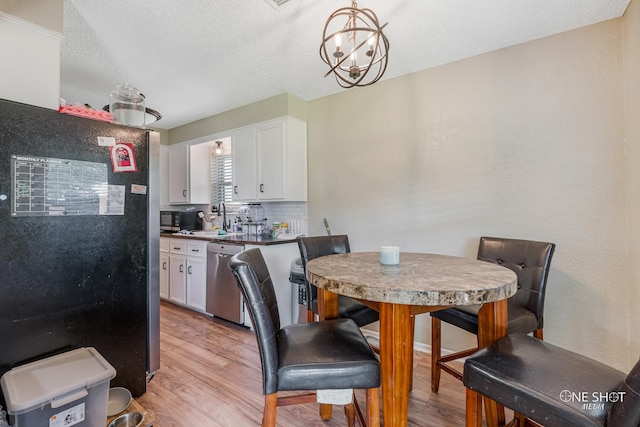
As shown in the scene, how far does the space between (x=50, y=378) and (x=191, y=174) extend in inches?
129

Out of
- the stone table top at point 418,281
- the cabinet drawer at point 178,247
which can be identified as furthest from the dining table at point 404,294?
the cabinet drawer at point 178,247

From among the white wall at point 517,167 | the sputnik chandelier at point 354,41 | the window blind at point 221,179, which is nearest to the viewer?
the sputnik chandelier at point 354,41

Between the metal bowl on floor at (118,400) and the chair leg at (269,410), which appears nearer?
the chair leg at (269,410)

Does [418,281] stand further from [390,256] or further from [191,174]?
[191,174]

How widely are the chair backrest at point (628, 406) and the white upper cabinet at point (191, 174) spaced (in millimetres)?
4307

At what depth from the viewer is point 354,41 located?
1377mm

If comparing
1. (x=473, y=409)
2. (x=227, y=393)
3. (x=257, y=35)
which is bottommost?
(x=227, y=393)

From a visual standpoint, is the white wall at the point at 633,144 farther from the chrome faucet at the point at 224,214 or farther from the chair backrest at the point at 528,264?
the chrome faucet at the point at 224,214

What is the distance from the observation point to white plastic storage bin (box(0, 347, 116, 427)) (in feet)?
3.74

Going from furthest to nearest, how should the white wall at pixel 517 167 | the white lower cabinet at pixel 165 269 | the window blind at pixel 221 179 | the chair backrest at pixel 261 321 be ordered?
the window blind at pixel 221 179 < the white lower cabinet at pixel 165 269 < the white wall at pixel 517 167 < the chair backrest at pixel 261 321

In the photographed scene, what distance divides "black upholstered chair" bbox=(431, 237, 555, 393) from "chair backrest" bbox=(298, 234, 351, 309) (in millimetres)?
791

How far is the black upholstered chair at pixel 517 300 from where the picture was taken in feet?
5.31

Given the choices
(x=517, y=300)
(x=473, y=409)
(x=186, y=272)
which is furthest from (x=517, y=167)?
(x=186, y=272)

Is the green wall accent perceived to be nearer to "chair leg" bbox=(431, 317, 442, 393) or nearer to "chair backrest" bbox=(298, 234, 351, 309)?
"chair backrest" bbox=(298, 234, 351, 309)
